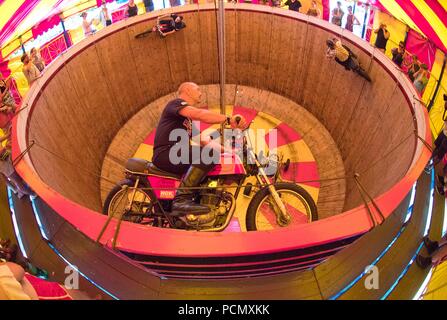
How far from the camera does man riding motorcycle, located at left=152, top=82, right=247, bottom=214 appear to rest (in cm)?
299

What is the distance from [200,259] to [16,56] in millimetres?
5130

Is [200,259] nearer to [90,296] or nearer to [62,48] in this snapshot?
[90,296]

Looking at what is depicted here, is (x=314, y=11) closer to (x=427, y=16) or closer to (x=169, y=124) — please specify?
(x=427, y=16)

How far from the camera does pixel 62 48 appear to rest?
20.5ft

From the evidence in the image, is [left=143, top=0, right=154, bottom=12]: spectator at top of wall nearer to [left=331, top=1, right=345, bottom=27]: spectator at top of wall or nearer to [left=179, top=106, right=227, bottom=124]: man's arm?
[left=331, top=1, right=345, bottom=27]: spectator at top of wall

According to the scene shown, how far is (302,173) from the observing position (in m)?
4.52

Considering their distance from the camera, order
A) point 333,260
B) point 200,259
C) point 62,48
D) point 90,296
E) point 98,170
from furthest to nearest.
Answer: point 62,48 < point 98,170 < point 333,260 < point 90,296 < point 200,259

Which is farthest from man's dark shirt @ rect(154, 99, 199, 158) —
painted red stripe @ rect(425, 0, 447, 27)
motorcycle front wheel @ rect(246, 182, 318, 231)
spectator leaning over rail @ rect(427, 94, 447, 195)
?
painted red stripe @ rect(425, 0, 447, 27)

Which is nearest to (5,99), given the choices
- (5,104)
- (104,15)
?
(5,104)

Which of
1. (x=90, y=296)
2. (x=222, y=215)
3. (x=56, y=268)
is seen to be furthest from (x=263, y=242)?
(x=56, y=268)

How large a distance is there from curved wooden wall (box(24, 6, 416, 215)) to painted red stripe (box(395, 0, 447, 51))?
1.28 meters

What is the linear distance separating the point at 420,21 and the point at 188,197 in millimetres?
3981

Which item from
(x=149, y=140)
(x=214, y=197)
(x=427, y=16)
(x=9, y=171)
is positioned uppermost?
(x=427, y=16)

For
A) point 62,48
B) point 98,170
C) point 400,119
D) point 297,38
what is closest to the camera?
point 400,119
